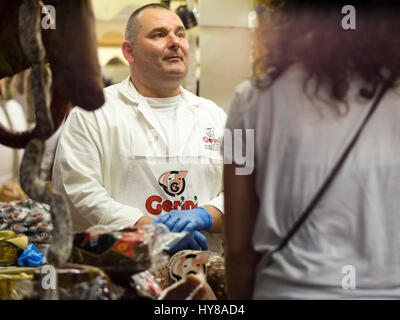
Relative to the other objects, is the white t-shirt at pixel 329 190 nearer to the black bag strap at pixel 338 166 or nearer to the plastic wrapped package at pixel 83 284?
the black bag strap at pixel 338 166

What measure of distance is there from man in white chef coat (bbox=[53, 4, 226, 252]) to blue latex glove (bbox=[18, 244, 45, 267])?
36cm

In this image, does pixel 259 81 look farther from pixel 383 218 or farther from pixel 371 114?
pixel 383 218

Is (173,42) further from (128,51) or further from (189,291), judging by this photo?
(189,291)

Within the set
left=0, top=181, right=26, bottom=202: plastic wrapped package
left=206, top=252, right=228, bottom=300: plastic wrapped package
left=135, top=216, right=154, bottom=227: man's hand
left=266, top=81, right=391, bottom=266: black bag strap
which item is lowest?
left=206, top=252, right=228, bottom=300: plastic wrapped package

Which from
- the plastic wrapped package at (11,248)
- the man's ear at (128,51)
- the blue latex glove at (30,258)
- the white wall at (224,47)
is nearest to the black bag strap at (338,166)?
the white wall at (224,47)

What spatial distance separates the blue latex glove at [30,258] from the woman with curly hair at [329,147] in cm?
99

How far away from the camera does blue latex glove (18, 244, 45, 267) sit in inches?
64.7

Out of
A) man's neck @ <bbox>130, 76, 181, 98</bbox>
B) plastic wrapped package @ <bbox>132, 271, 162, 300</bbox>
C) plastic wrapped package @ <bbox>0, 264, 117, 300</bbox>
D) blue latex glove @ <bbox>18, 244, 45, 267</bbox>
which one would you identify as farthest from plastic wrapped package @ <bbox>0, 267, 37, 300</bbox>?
man's neck @ <bbox>130, 76, 181, 98</bbox>

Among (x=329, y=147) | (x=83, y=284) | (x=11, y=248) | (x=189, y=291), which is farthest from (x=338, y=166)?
(x=11, y=248)

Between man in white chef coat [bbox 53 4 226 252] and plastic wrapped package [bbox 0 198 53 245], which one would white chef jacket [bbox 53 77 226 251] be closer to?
man in white chef coat [bbox 53 4 226 252]

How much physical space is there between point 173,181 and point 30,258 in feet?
1.97

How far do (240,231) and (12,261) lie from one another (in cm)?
112

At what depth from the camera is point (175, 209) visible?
1.57m

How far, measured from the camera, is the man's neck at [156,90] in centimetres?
161
